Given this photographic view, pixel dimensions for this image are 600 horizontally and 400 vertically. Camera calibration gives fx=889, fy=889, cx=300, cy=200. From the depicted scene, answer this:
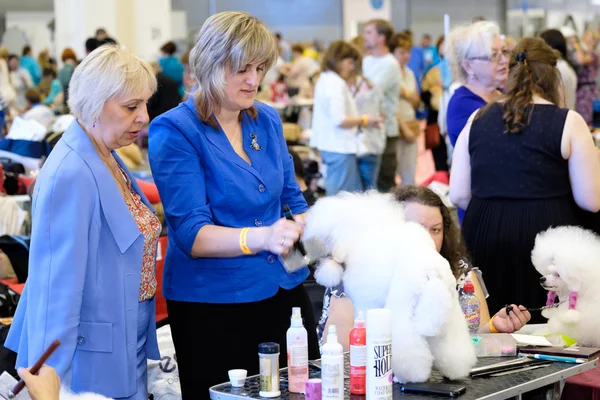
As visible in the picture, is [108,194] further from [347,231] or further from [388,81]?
[388,81]

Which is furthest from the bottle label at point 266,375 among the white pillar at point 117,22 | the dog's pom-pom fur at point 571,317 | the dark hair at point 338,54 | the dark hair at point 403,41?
the white pillar at point 117,22

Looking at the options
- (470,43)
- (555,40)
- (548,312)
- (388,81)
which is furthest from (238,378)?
(388,81)

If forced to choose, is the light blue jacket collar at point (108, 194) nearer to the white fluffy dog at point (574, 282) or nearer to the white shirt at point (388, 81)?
the white fluffy dog at point (574, 282)

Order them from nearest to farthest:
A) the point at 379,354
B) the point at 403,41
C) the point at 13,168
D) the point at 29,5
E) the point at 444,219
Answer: the point at 379,354 → the point at 444,219 → the point at 13,168 → the point at 403,41 → the point at 29,5

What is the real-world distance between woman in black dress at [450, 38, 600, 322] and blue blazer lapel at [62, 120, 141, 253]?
5.21 feet

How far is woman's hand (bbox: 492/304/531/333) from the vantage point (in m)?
2.72

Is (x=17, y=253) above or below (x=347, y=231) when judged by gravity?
below

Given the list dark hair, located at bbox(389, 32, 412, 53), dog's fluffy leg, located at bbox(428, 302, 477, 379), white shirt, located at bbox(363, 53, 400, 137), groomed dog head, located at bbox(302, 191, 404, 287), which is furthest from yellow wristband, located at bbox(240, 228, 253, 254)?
dark hair, located at bbox(389, 32, 412, 53)

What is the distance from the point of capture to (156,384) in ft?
10.1

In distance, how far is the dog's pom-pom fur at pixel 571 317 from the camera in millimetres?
2668

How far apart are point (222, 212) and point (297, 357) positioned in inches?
18.1

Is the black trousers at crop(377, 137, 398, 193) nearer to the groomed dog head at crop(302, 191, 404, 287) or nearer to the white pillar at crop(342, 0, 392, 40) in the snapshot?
the groomed dog head at crop(302, 191, 404, 287)

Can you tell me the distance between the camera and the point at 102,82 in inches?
86.0

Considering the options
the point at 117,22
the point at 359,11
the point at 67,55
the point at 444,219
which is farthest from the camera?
the point at 359,11
